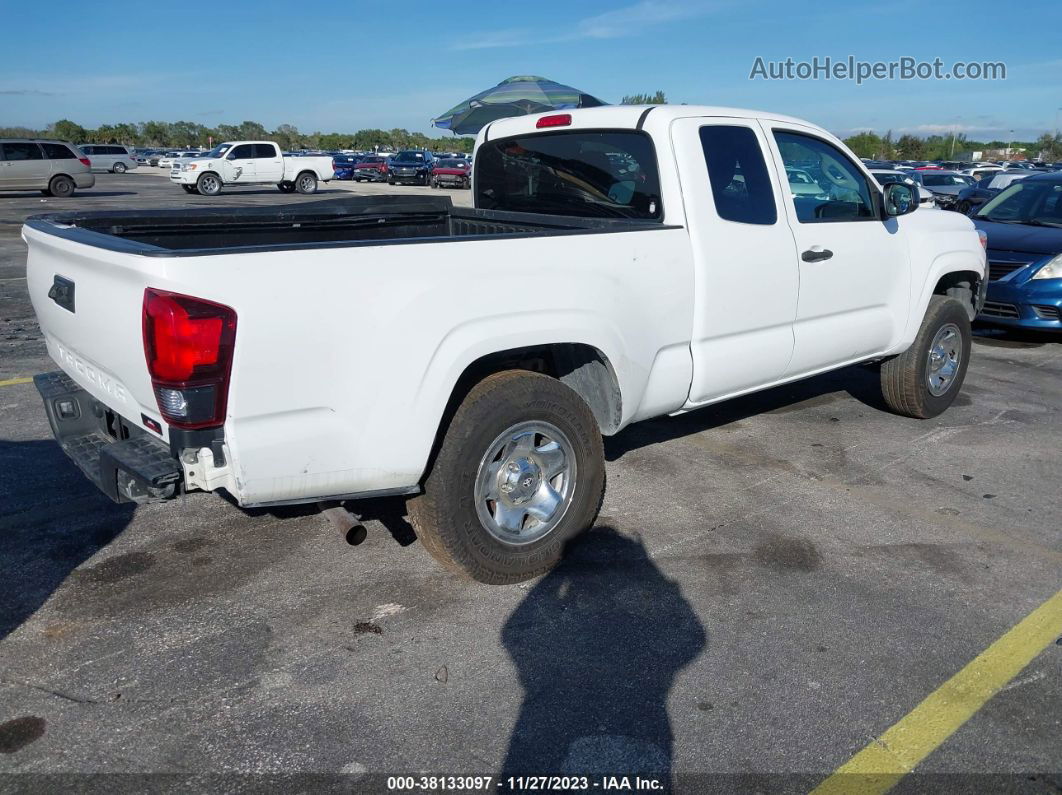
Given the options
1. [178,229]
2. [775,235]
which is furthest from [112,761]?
[775,235]

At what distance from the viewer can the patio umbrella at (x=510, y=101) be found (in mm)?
19062

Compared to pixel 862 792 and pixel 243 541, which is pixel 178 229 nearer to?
pixel 243 541

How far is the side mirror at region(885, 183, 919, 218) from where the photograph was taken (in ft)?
17.3

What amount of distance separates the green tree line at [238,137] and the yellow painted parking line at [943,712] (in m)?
104

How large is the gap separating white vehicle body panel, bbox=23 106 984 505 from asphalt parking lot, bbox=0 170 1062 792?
0.64 m

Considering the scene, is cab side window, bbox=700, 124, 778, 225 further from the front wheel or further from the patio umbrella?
the front wheel

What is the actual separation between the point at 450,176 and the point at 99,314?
119 feet

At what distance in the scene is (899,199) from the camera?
532 centimetres

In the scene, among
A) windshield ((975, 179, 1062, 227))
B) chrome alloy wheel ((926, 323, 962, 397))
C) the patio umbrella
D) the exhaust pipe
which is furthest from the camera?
the patio umbrella

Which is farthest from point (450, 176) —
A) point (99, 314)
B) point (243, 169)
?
point (99, 314)

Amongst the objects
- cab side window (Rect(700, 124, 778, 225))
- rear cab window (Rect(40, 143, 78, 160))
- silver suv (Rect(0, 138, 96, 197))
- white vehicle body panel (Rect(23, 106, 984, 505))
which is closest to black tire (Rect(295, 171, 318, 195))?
silver suv (Rect(0, 138, 96, 197))

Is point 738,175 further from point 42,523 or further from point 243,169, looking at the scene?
point 243,169

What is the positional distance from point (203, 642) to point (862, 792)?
2311mm

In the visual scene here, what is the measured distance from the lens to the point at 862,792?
255 cm
